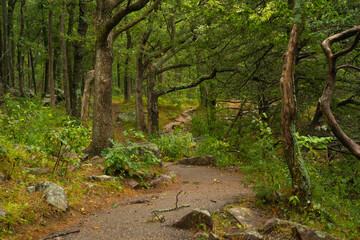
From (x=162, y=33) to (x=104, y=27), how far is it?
23.7 ft

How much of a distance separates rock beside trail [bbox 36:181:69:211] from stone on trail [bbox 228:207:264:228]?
2853 mm

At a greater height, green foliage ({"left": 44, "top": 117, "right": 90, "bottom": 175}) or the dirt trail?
green foliage ({"left": 44, "top": 117, "right": 90, "bottom": 175})

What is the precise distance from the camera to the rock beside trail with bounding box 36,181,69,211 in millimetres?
4305

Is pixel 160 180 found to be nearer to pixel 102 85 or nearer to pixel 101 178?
pixel 101 178

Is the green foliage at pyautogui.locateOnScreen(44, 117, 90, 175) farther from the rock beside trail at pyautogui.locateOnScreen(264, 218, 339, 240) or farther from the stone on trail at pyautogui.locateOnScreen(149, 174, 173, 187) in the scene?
the rock beside trail at pyautogui.locateOnScreen(264, 218, 339, 240)

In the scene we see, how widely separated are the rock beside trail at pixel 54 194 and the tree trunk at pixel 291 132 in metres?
3.83

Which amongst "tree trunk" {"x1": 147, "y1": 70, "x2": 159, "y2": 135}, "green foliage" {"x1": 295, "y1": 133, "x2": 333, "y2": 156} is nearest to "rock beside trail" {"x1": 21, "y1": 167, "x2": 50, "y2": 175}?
"green foliage" {"x1": 295, "y1": 133, "x2": 333, "y2": 156}

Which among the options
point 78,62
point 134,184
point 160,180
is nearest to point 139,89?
point 78,62

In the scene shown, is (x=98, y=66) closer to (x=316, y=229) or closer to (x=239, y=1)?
(x=239, y=1)

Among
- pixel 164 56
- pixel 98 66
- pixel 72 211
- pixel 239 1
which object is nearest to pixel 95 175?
pixel 72 211

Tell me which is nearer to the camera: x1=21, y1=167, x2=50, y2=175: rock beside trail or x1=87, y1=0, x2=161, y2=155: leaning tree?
x1=21, y1=167, x2=50, y2=175: rock beside trail

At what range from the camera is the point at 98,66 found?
307 inches

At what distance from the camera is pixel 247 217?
395 cm

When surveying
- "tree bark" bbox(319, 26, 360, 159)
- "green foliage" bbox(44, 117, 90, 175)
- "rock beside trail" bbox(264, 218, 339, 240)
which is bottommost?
"rock beside trail" bbox(264, 218, 339, 240)
